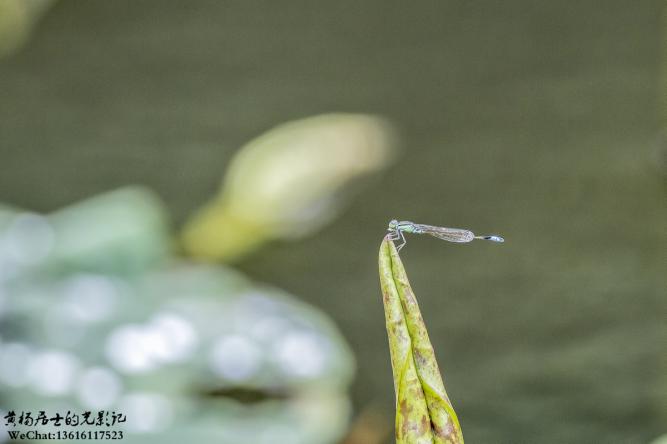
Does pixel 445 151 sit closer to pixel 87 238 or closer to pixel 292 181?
pixel 292 181

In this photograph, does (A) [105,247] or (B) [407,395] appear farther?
(A) [105,247]

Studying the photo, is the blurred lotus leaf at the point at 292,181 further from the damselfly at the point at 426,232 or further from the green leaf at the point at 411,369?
the green leaf at the point at 411,369

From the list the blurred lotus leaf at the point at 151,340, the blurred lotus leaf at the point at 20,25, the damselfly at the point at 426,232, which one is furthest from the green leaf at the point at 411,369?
the blurred lotus leaf at the point at 20,25

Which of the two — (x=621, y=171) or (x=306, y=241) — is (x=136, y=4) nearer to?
(x=306, y=241)

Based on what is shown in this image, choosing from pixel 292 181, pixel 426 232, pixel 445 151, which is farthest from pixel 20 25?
pixel 426 232

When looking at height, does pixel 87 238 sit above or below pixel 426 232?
above

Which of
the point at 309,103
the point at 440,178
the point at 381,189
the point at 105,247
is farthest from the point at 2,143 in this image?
the point at 440,178
